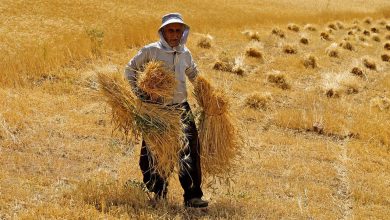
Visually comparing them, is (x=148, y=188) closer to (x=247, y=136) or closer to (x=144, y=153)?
(x=144, y=153)

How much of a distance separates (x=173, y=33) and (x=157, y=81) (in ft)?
1.51

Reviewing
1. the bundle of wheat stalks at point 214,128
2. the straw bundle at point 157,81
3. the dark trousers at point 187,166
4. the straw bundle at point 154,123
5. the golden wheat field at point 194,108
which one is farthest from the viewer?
the golden wheat field at point 194,108

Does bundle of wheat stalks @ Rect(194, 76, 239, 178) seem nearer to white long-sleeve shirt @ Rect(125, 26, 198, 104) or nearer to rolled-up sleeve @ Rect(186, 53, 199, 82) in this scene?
rolled-up sleeve @ Rect(186, 53, 199, 82)

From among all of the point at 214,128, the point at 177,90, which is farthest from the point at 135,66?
the point at 214,128

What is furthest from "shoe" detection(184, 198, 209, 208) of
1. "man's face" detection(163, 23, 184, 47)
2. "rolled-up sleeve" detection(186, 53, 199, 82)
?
"man's face" detection(163, 23, 184, 47)

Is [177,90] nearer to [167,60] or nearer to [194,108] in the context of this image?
[167,60]

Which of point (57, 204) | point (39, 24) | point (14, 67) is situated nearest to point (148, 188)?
point (57, 204)

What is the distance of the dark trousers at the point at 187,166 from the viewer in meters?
5.18

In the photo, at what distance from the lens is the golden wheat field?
551cm

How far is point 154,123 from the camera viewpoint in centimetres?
504

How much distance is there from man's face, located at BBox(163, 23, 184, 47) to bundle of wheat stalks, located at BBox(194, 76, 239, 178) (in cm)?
45

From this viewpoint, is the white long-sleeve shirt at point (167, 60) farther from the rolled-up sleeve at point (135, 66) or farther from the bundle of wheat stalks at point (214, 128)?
the bundle of wheat stalks at point (214, 128)

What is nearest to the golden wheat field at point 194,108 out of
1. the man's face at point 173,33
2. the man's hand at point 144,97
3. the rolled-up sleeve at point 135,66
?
the rolled-up sleeve at point 135,66

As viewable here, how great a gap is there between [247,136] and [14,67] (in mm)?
5130
